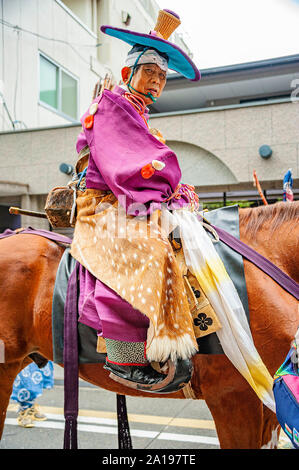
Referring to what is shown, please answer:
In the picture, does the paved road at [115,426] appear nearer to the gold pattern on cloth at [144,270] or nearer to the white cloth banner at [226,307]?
the white cloth banner at [226,307]

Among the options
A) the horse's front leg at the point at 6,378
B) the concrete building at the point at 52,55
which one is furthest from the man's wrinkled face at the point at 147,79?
the concrete building at the point at 52,55

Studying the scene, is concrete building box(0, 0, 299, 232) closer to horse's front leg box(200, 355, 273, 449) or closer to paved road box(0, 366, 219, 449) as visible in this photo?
paved road box(0, 366, 219, 449)

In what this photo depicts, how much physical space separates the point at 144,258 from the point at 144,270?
0.21 ft

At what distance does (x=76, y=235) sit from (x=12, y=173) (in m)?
8.40

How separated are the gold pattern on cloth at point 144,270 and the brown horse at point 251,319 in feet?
1.04

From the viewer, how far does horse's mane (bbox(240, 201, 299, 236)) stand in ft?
7.02

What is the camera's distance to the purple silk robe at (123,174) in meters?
1.92

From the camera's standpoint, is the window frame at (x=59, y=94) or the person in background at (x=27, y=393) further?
the window frame at (x=59, y=94)

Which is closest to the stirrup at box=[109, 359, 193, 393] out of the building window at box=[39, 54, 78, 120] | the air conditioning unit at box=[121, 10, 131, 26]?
the building window at box=[39, 54, 78, 120]

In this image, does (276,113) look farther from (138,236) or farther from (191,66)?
(138,236)

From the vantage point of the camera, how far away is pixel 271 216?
2184 millimetres

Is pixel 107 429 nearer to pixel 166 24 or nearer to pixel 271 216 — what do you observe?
pixel 271 216

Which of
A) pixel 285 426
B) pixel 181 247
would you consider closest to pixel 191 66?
pixel 181 247

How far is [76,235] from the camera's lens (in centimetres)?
221
